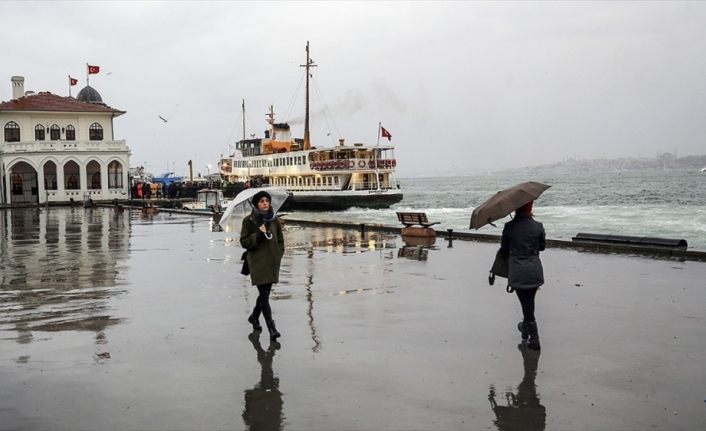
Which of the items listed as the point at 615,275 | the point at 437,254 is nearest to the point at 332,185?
the point at 437,254

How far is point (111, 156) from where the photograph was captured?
51.1 meters

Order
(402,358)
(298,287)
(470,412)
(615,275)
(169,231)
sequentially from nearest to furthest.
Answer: (470,412) → (402,358) → (298,287) → (615,275) → (169,231)

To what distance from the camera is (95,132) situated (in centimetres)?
5441

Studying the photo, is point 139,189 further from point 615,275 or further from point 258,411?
point 258,411

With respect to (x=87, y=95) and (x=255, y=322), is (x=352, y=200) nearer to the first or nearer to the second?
(x=87, y=95)

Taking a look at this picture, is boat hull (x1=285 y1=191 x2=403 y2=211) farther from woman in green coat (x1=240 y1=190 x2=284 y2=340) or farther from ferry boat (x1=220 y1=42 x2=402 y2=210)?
woman in green coat (x1=240 y1=190 x2=284 y2=340)

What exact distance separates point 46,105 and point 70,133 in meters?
2.72

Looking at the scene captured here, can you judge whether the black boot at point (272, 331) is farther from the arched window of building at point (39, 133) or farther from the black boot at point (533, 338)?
the arched window of building at point (39, 133)

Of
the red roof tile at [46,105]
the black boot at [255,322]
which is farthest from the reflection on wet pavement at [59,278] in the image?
the red roof tile at [46,105]

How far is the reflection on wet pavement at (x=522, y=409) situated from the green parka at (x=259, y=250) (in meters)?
2.88

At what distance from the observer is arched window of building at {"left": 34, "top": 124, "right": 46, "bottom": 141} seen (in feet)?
171

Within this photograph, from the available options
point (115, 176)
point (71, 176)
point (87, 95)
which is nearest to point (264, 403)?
point (115, 176)

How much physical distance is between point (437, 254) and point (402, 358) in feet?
29.9

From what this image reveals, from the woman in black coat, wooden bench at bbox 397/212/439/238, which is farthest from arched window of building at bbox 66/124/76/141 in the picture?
the woman in black coat
